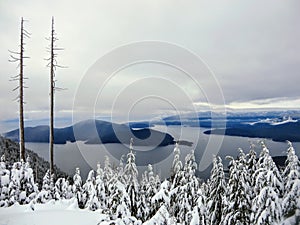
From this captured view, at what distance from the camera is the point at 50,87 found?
9.81m

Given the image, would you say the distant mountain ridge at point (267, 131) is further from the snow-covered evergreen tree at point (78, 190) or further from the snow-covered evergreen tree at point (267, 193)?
the snow-covered evergreen tree at point (78, 190)

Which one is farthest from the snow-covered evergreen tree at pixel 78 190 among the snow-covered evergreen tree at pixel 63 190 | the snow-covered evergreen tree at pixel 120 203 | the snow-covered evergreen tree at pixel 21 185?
the snow-covered evergreen tree at pixel 120 203

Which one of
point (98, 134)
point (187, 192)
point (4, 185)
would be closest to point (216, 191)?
point (187, 192)

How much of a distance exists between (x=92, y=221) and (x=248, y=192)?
3.08 metres

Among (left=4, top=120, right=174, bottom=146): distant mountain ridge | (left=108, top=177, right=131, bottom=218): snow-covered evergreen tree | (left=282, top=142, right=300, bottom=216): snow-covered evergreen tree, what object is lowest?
(left=108, top=177, right=131, bottom=218): snow-covered evergreen tree

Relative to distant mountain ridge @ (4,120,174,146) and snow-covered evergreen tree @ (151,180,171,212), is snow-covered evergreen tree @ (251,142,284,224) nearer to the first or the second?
snow-covered evergreen tree @ (151,180,171,212)

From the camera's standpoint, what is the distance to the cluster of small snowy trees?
15.5 feet

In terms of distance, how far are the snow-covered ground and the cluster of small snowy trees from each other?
0.28 m

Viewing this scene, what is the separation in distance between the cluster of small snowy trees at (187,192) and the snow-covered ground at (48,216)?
0.91 ft

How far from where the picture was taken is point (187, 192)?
6.15 metres

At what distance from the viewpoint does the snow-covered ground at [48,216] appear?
5.23 m

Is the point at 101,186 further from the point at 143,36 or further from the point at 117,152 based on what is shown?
the point at 143,36

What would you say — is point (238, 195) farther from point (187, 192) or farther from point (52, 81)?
point (52, 81)

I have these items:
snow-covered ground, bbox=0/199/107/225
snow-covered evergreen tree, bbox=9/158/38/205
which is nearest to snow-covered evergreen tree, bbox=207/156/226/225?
snow-covered ground, bbox=0/199/107/225
